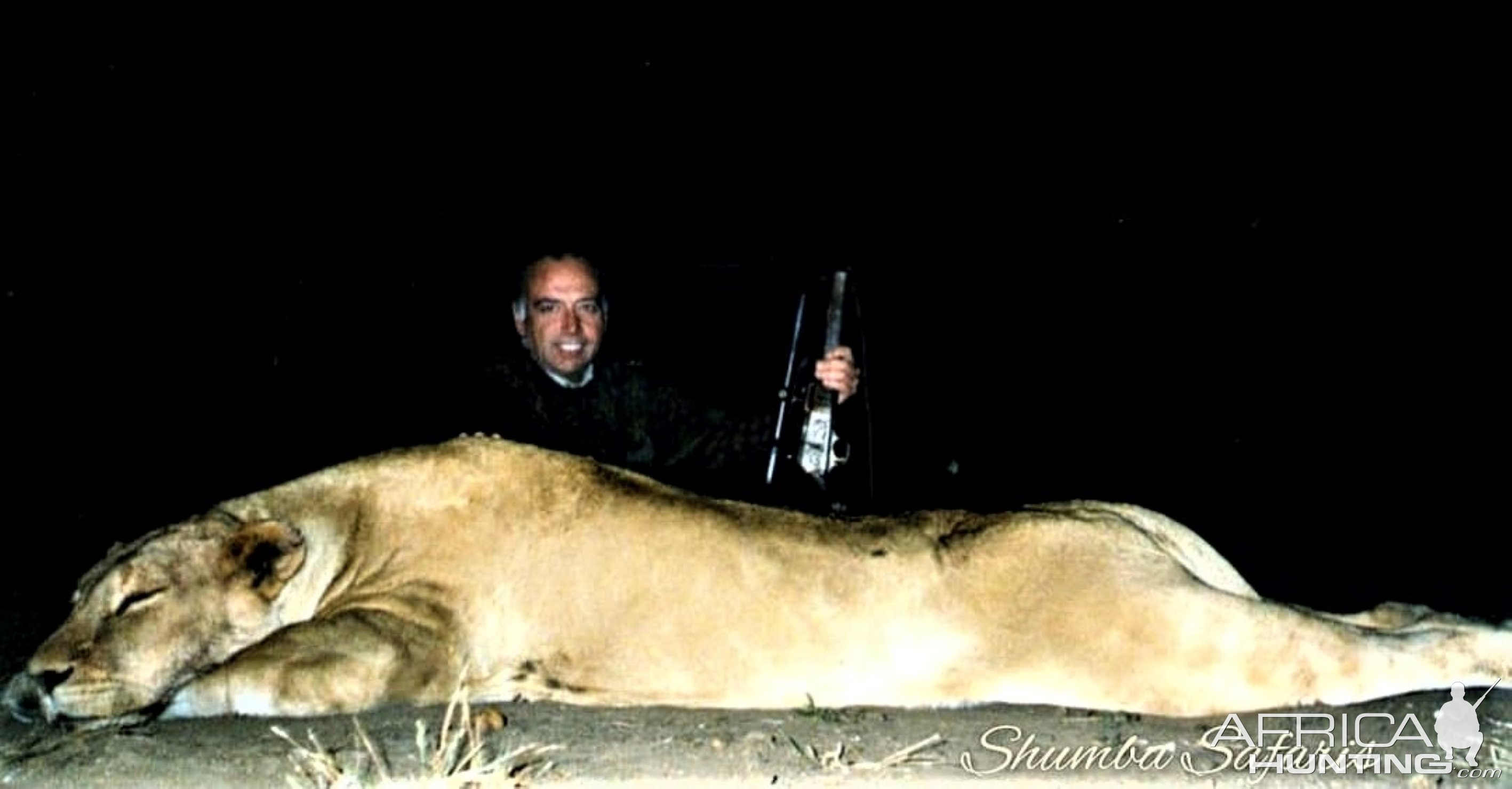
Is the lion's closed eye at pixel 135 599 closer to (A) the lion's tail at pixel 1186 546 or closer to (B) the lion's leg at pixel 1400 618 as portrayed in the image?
(A) the lion's tail at pixel 1186 546

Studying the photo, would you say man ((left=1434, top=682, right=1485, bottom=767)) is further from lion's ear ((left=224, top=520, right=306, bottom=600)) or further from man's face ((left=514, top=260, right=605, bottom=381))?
man's face ((left=514, top=260, right=605, bottom=381))

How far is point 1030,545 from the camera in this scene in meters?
3.86

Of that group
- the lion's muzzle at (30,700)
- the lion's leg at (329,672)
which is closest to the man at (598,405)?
the lion's leg at (329,672)

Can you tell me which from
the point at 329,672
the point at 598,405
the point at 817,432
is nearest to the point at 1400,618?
the point at 329,672

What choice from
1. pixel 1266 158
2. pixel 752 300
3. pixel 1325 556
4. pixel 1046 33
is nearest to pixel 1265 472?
pixel 1325 556

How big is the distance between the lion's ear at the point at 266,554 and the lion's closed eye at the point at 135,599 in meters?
0.20

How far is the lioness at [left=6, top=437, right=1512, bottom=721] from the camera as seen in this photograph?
12.1ft

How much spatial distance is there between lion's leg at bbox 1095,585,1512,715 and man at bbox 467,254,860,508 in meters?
2.95

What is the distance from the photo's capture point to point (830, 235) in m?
22.5

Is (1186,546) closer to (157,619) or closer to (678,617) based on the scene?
(678,617)

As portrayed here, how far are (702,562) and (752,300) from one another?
16.7 metres

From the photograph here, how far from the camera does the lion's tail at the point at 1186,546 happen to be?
160 inches

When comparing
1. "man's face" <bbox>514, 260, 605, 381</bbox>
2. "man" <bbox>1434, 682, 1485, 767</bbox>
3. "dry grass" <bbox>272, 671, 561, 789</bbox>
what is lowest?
"man" <bbox>1434, 682, 1485, 767</bbox>

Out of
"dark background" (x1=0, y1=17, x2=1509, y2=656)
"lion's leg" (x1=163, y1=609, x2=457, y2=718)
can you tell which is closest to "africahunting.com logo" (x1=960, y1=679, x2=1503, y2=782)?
"lion's leg" (x1=163, y1=609, x2=457, y2=718)
